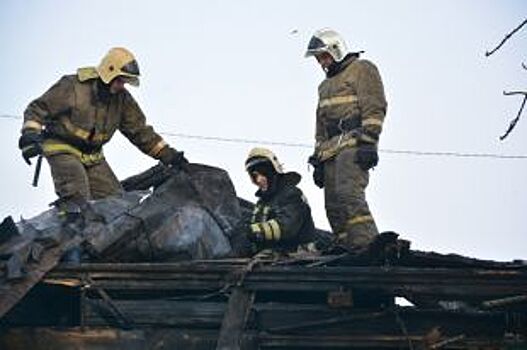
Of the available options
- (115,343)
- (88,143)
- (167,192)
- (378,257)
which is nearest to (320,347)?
(378,257)

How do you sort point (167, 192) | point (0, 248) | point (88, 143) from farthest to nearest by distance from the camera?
point (88, 143), point (167, 192), point (0, 248)

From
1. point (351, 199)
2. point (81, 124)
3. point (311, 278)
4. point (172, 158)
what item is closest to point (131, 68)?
point (81, 124)

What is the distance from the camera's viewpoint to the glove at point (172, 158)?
809 cm

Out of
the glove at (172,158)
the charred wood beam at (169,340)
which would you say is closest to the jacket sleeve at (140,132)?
the glove at (172,158)

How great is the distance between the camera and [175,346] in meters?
6.15

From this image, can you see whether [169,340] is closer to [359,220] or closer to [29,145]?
[359,220]

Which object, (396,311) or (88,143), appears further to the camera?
(88,143)

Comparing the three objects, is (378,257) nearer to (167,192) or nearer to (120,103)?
(167,192)

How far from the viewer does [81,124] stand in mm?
7887

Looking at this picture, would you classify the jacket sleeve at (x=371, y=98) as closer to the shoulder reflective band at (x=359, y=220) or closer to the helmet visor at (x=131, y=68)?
the shoulder reflective band at (x=359, y=220)

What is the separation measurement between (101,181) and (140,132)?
2.23 ft

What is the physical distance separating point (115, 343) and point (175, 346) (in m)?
0.42

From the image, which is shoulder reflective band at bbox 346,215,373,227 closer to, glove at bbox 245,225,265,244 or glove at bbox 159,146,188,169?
glove at bbox 245,225,265,244

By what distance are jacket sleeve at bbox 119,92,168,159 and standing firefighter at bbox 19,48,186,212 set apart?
0.24 metres
